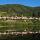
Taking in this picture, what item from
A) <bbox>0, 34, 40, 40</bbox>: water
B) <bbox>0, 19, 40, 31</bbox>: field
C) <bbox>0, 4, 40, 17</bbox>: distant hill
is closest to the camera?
<bbox>0, 34, 40, 40</bbox>: water

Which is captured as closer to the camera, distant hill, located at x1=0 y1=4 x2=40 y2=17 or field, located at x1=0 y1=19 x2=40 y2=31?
field, located at x1=0 y1=19 x2=40 y2=31

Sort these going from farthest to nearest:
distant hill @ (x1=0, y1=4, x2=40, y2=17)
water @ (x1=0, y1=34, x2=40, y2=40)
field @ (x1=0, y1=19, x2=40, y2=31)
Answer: distant hill @ (x1=0, y1=4, x2=40, y2=17) < field @ (x1=0, y1=19, x2=40, y2=31) < water @ (x1=0, y1=34, x2=40, y2=40)

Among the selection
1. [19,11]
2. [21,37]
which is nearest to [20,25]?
[21,37]

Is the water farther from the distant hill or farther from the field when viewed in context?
the distant hill

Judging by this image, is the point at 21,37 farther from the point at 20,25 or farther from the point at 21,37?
the point at 20,25

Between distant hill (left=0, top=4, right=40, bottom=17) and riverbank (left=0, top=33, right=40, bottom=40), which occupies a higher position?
distant hill (left=0, top=4, right=40, bottom=17)

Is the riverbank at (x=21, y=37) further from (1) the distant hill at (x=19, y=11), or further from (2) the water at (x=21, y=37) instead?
(1) the distant hill at (x=19, y=11)

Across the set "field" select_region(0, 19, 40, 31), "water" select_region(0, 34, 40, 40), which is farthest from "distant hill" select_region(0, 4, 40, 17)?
"water" select_region(0, 34, 40, 40)

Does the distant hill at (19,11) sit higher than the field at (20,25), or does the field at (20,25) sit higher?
the distant hill at (19,11)

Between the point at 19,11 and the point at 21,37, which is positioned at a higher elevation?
the point at 19,11

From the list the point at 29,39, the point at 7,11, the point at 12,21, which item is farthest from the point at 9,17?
the point at 29,39

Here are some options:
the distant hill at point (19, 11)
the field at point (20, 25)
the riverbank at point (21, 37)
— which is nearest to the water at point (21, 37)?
the riverbank at point (21, 37)

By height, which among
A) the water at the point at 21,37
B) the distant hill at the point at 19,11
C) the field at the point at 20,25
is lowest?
the water at the point at 21,37

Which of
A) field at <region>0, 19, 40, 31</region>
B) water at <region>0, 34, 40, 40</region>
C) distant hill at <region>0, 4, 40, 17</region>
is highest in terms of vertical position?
distant hill at <region>0, 4, 40, 17</region>
